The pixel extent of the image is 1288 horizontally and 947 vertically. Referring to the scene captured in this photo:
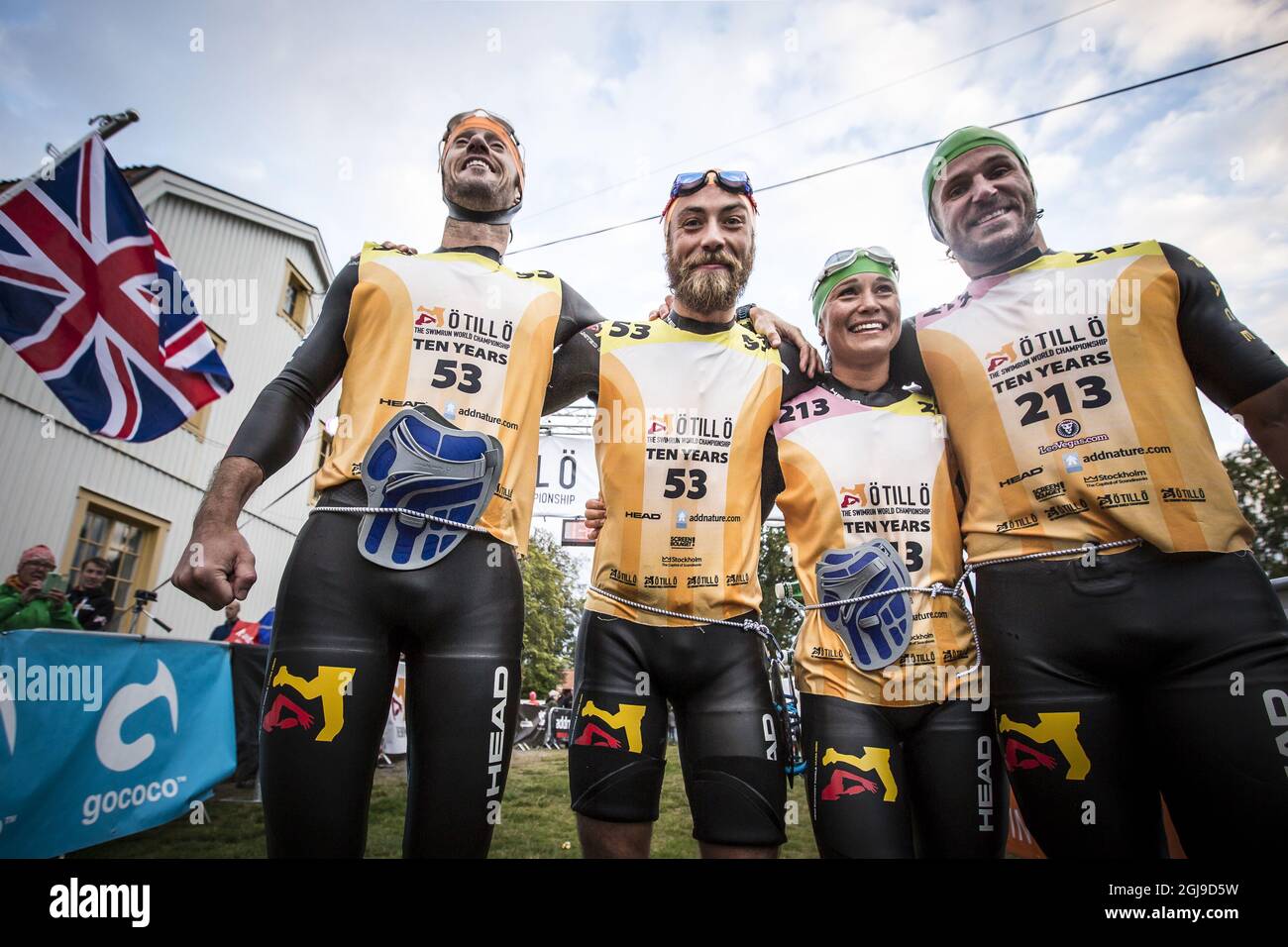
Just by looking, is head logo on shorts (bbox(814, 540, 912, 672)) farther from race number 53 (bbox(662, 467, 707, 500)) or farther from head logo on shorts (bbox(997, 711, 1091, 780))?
race number 53 (bbox(662, 467, 707, 500))

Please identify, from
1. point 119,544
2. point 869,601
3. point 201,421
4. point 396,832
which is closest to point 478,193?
point 869,601

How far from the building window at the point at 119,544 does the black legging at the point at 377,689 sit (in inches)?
394

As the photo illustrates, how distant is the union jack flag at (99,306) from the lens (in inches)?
229

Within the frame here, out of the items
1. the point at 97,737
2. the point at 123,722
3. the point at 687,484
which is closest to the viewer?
the point at 687,484

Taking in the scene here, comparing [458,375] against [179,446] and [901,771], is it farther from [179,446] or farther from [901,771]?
[179,446]

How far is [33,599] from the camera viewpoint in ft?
18.4

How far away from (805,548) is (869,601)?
0.35 m

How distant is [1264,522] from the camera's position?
50.8 ft

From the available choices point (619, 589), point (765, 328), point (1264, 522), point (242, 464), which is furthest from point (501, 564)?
point (1264, 522)

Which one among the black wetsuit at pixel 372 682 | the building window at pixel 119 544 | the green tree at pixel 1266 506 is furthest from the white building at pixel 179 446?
the green tree at pixel 1266 506

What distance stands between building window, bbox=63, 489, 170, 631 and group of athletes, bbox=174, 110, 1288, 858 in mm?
10039

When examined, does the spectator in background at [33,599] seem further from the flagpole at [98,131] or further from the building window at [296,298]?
the building window at [296,298]

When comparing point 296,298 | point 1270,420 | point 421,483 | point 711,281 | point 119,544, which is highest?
point 296,298

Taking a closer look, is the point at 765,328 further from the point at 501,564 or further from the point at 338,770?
the point at 338,770
